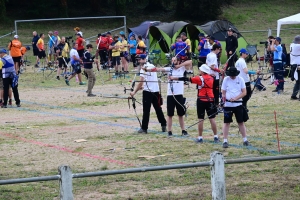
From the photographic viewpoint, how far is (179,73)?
14.2 metres

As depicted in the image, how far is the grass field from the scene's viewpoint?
10039 mm

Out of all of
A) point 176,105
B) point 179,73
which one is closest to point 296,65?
→ point 179,73

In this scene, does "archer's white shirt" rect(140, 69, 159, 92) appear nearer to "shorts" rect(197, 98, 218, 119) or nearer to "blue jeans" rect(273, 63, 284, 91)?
"shorts" rect(197, 98, 218, 119)

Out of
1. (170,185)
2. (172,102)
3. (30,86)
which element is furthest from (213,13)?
(170,185)

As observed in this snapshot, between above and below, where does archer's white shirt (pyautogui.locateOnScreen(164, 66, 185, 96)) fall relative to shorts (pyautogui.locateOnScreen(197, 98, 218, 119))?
above

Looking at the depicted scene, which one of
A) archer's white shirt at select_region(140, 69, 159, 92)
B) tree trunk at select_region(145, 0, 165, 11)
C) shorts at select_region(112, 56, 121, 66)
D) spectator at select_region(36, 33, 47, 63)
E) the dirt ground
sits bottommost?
the dirt ground

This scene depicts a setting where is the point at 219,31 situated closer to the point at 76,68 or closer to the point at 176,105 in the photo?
the point at 76,68

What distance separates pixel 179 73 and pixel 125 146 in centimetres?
192

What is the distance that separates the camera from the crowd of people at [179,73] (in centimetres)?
1290

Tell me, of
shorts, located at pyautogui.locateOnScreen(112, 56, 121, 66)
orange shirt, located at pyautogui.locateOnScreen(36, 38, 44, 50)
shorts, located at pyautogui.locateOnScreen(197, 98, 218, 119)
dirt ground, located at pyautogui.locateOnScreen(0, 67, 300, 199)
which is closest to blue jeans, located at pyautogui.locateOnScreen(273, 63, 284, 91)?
dirt ground, located at pyautogui.locateOnScreen(0, 67, 300, 199)

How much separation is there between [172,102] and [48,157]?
9.41 feet

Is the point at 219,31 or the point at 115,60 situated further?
the point at 219,31

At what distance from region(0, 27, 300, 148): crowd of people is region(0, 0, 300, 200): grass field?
521 mm

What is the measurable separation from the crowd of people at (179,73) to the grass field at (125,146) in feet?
1.71
